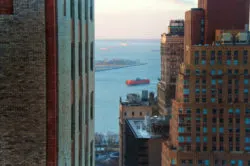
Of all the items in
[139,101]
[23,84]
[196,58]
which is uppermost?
[23,84]

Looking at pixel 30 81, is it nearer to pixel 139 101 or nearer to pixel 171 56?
pixel 139 101

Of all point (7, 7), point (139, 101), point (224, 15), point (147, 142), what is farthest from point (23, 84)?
point (139, 101)

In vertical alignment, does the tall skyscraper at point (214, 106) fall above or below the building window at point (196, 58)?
below

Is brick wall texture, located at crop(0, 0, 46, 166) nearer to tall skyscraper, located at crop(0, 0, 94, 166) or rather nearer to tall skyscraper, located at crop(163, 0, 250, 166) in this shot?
tall skyscraper, located at crop(0, 0, 94, 166)

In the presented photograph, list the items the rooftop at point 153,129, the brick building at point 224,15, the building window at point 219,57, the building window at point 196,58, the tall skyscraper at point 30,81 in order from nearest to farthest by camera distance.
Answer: the tall skyscraper at point 30,81
the building window at point 196,58
the building window at point 219,57
the brick building at point 224,15
the rooftop at point 153,129

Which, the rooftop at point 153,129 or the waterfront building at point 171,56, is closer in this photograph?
the rooftop at point 153,129

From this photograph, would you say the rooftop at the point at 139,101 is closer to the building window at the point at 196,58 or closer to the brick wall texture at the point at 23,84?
the building window at the point at 196,58

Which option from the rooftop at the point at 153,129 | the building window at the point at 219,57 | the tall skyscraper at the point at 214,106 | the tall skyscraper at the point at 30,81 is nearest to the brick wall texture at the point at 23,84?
the tall skyscraper at the point at 30,81

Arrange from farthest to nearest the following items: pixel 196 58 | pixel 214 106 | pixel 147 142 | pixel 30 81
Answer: pixel 147 142 → pixel 214 106 → pixel 196 58 → pixel 30 81
